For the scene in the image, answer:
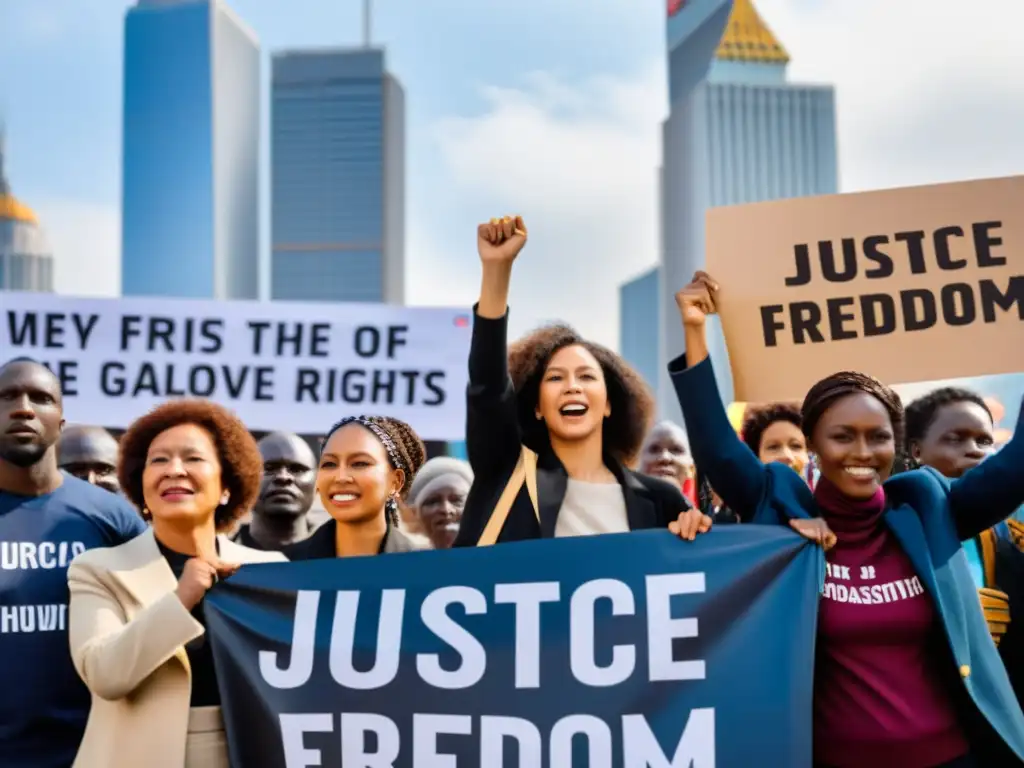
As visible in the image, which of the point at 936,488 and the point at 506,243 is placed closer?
the point at 936,488

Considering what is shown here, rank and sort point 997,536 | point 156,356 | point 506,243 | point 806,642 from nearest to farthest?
point 806,642
point 506,243
point 997,536
point 156,356

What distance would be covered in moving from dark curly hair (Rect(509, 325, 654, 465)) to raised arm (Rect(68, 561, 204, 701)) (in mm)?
1186

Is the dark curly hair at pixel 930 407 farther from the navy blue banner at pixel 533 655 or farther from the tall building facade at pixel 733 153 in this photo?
the tall building facade at pixel 733 153

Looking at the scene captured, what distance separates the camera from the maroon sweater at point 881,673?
3.04 metres

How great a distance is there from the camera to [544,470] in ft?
12.2

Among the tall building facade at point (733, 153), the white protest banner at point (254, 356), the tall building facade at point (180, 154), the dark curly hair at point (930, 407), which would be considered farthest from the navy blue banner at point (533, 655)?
the tall building facade at point (180, 154)

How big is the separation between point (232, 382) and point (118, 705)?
17.1 ft

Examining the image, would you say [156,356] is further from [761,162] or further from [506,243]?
[761,162]

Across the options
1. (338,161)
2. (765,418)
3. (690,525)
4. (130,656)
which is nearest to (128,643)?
(130,656)

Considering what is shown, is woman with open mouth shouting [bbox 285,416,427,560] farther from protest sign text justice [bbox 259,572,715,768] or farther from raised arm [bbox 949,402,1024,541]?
raised arm [bbox 949,402,1024,541]

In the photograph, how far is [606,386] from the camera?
13.4 ft

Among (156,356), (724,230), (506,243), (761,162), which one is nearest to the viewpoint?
(506,243)

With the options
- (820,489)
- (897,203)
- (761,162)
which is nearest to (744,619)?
(820,489)

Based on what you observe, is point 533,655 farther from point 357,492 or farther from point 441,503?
point 441,503
